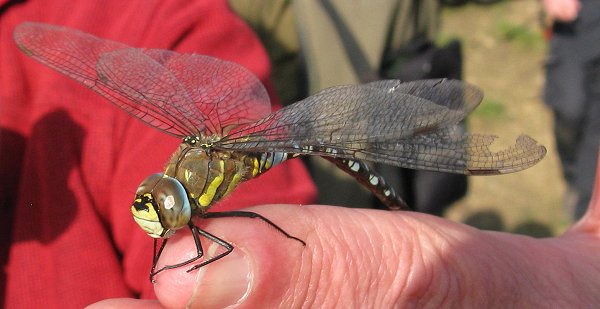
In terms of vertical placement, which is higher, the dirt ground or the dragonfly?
the dragonfly

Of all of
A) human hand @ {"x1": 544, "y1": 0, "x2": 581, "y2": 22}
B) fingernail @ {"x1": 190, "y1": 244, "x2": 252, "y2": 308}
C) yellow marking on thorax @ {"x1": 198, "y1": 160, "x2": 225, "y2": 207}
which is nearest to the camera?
fingernail @ {"x1": 190, "y1": 244, "x2": 252, "y2": 308}

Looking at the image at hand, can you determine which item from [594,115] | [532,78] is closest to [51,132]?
[594,115]

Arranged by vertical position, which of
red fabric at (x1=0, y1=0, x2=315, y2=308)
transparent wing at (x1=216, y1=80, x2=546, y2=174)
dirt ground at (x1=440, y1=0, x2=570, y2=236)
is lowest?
dirt ground at (x1=440, y1=0, x2=570, y2=236)

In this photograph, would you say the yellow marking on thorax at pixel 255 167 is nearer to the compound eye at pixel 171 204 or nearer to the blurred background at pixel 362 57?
the compound eye at pixel 171 204

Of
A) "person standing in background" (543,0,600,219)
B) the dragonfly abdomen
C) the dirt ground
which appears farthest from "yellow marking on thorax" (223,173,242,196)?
the dirt ground

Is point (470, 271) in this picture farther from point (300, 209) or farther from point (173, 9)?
point (173, 9)

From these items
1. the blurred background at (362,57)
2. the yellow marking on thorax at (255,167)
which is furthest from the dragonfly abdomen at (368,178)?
the blurred background at (362,57)

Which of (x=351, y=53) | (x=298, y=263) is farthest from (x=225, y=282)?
(x=351, y=53)

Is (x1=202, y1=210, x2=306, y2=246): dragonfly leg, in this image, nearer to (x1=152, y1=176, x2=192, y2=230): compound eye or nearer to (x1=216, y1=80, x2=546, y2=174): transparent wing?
(x1=152, y1=176, x2=192, y2=230): compound eye
